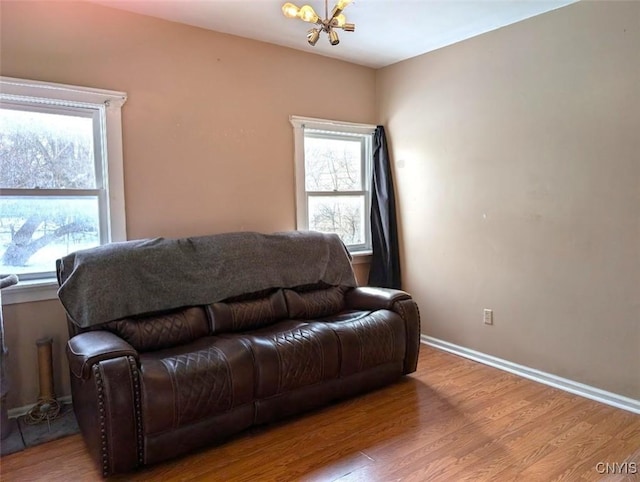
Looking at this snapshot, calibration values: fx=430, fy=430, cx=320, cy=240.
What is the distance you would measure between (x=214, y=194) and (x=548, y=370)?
9.02 ft

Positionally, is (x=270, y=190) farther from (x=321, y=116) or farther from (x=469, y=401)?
(x=469, y=401)

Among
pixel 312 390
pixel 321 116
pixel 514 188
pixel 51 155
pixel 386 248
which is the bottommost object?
pixel 312 390

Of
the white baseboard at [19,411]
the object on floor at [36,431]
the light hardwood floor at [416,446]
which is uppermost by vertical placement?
the white baseboard at [19,411]

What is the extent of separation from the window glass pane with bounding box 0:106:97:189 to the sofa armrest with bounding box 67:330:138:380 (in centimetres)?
109

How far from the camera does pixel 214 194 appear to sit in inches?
130

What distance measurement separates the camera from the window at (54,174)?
260 cm

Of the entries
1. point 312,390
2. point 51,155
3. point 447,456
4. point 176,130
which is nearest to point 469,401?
point 447,456

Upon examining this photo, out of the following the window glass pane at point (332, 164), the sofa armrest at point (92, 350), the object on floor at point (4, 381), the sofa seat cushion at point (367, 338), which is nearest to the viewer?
the sofa armrest at point (92, 350)

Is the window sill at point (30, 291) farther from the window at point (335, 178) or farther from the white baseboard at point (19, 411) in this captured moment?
the window at point (335, 178)

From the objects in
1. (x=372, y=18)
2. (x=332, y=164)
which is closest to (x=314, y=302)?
(x=332, y=164)

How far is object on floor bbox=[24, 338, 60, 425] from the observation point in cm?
259

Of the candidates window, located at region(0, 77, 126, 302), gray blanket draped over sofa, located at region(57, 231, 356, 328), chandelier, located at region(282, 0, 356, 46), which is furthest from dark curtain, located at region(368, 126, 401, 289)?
window, located at region(0, 77, 126, 302)

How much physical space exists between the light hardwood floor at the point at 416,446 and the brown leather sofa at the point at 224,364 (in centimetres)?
11

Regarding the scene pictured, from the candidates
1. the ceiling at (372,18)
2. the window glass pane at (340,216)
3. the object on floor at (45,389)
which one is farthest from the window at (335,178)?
the object on floor at (45,389)
